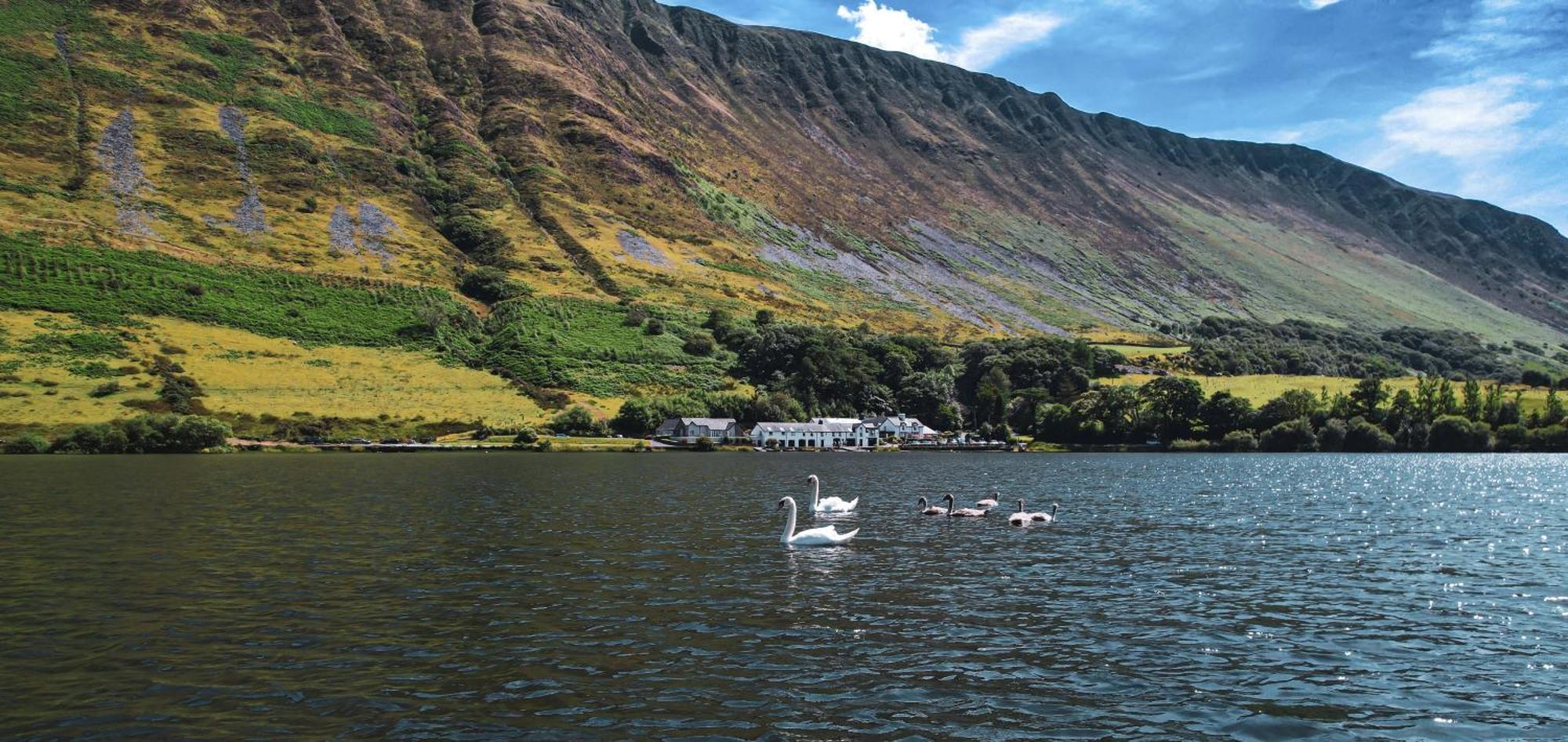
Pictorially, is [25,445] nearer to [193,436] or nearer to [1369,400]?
[193,436]

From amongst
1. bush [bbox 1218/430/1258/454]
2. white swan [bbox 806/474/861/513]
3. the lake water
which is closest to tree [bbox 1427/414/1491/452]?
bush [bbox 1218/430/1258/454]

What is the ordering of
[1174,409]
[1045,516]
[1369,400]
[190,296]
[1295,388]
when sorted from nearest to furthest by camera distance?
[1045,516], [1369,400], [1174,409], [190,296], [1295,388]

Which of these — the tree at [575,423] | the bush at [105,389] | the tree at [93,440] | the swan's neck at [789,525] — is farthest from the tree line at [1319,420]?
the bush at [105,389]

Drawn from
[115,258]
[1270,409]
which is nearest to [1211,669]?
[1270,409]

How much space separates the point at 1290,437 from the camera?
161875mm

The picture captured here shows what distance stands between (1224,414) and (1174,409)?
28.0 ft

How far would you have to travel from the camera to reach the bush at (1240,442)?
532 feet

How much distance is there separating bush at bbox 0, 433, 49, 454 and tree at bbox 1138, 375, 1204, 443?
169 m

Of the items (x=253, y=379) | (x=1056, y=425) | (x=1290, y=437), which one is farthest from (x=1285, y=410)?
(x=253, y=379)

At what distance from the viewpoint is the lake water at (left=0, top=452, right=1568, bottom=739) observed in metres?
18.1

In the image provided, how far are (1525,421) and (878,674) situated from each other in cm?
18498

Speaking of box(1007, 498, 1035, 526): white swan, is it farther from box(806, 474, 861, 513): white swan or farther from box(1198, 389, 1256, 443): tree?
box(1198, 389, 1256, 443): tree

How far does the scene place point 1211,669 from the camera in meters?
21.6

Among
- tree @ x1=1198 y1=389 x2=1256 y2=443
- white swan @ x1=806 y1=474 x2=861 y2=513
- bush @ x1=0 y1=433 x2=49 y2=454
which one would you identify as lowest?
bush @ x1=0 y1=433 x2=49 y2=454
